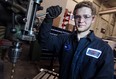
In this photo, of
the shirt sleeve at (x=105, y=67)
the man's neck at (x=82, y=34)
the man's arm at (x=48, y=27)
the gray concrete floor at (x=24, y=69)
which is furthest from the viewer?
the gray concrete floor at (x=24, y=69)

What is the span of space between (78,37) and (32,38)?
550 mm

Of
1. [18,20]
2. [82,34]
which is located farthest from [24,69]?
[18,20]

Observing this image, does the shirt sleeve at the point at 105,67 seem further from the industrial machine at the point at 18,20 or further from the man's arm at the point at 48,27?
the industrial machine at the point at 18,20

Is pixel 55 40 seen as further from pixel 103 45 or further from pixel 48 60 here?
pixel 48 60

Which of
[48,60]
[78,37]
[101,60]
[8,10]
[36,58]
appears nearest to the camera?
[8,10]

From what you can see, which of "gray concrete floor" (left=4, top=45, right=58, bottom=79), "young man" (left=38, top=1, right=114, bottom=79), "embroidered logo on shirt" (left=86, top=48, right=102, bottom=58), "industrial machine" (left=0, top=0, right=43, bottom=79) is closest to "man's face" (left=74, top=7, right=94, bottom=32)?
"young man" (left=38, top=1, right=114, bottom=79)

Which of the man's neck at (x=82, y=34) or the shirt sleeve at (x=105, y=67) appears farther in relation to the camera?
the man's neck at (x=82, y=34)

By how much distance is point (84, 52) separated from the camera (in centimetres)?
105

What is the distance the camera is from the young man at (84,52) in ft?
3.28

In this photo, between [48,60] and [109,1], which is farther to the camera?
[109,1]

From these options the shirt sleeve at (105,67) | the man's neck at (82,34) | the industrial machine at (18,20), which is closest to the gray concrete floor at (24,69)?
the man's neck at (82,34)

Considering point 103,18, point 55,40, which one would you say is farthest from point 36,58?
point 103,18

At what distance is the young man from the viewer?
39.4 inches

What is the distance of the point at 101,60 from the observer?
101cm
